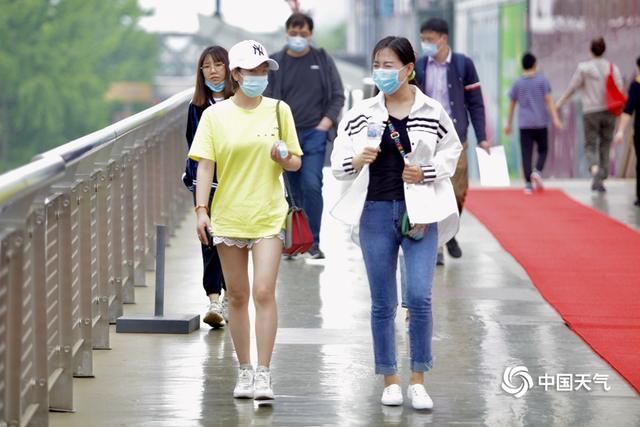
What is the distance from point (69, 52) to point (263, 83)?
115 metres

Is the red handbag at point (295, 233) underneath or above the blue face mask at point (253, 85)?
underneath

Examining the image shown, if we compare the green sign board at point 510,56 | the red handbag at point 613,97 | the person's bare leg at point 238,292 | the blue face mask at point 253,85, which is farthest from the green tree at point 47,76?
the blue face mask at point 253,85

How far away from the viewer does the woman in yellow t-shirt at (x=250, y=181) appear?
331 inches

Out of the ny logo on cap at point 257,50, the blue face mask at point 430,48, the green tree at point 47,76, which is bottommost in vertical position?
the green tree at point 47,76

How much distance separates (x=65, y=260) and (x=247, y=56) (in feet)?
4.29

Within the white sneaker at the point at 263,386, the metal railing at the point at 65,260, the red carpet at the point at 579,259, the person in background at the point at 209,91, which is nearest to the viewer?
the metal railing at the point at 65,260

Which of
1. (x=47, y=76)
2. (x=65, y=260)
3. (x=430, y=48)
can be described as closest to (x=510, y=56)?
(x=430, y=48)

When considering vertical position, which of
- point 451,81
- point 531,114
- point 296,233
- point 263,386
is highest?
point 451,81

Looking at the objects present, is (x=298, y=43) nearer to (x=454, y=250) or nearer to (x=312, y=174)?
(x=312, y=174)

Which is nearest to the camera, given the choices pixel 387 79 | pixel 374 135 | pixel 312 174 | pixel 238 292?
pixel 374 135

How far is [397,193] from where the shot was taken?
27.1 feet

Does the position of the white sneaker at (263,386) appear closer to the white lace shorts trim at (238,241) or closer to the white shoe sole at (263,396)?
the white shoe sole at (263,396)

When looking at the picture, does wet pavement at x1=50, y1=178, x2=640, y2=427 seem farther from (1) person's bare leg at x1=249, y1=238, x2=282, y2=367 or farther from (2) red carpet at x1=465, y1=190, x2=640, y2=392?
(1) person's bare leg at x1=249, y1=238, x2=282, y2=367

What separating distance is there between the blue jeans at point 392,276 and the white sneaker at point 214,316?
2.40 m
